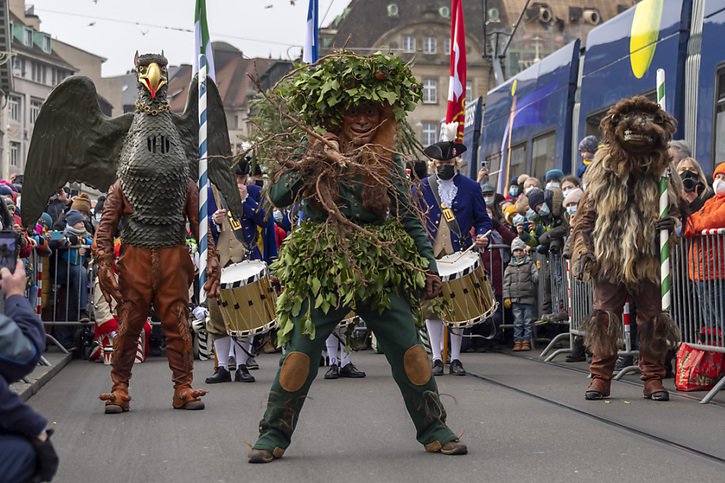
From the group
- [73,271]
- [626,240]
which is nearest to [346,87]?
[626,240]

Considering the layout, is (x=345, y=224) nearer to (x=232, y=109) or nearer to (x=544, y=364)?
(x=544, y=364)

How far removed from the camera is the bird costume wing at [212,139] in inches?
416

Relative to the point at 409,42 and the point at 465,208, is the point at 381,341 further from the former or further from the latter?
the point at 409,42

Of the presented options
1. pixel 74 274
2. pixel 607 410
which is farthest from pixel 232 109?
pixel 607 410

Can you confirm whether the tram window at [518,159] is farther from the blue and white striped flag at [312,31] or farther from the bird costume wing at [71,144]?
the bird costume wing at [71,144]

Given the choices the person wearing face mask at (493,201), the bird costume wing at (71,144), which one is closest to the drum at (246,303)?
the bird costume wing at (71,144)

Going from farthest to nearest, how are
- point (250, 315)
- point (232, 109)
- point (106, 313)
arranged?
1. point (232, 109)
2. point (106, 313)
3. point (250, 315)

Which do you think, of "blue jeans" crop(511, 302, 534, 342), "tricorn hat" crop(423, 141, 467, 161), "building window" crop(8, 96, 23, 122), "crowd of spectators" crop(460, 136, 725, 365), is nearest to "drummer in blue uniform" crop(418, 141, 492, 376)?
"tricorn hat" crop(423, 141, 467, 161)

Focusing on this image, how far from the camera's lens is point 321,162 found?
283 inches

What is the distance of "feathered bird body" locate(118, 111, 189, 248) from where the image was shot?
31.7 feet

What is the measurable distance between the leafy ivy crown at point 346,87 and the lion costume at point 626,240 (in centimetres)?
283

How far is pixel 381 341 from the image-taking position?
7.46m

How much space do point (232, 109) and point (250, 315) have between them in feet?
335

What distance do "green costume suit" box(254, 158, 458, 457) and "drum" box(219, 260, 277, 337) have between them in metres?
4.60
